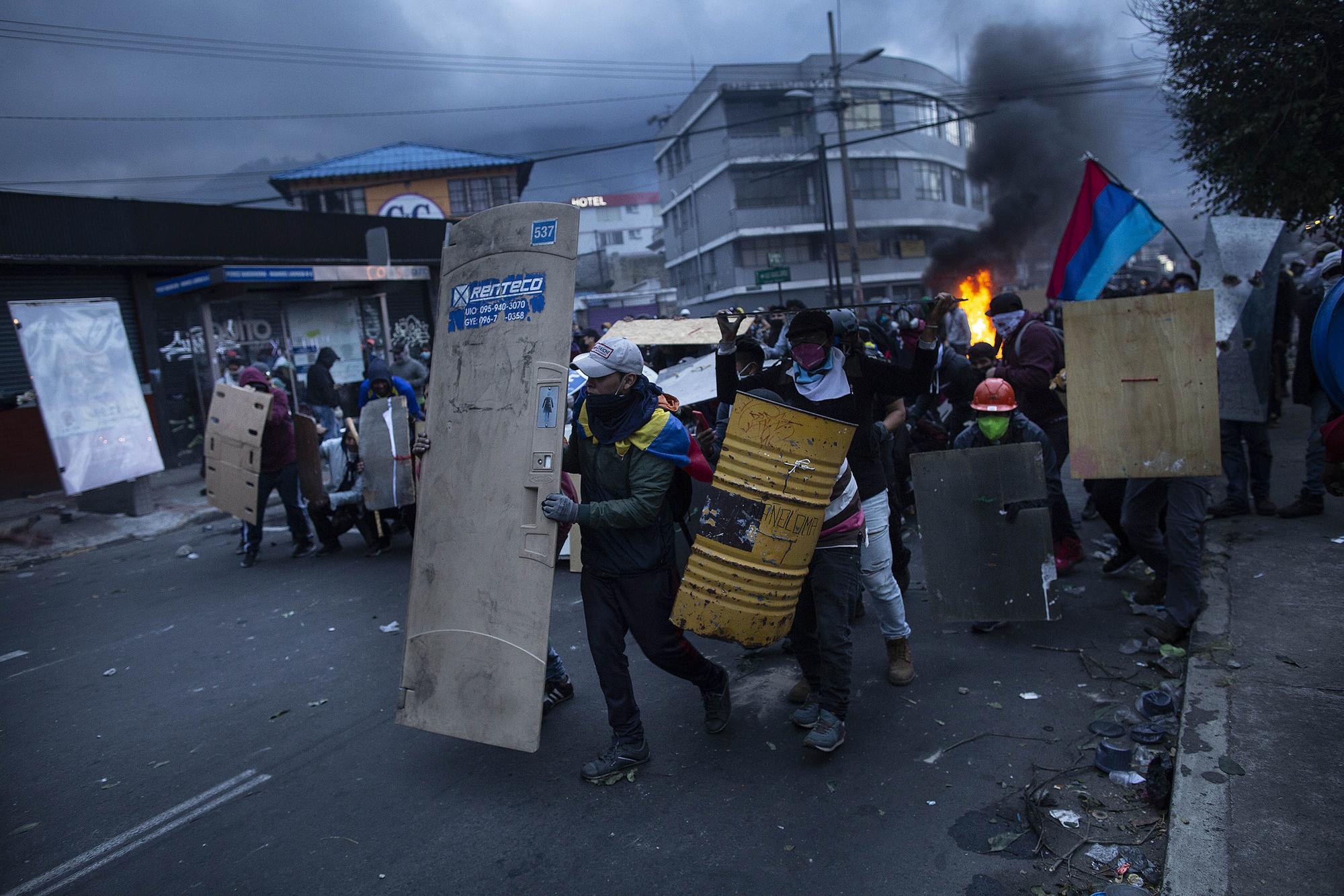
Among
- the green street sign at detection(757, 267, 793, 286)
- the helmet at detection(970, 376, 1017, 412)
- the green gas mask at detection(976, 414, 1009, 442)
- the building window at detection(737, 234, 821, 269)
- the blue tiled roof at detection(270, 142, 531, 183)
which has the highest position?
the blue tiled roof at detection(270, 142, 531, 183)

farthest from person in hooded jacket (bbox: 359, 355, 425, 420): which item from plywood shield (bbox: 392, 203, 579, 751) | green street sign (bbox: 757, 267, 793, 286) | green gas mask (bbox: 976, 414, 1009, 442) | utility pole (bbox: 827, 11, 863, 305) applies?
utility pole (bbox: 827, 11, 863, 305)

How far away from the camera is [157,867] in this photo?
3.21m

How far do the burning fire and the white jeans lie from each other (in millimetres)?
11134

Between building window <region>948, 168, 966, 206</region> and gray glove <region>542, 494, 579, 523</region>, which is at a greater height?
building window <region>948, 168, 966, 206</region>

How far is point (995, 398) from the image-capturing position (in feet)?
15.7

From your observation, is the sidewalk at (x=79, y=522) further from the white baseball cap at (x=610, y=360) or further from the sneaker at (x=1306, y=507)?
the sneaker at (x=1306, y=507)

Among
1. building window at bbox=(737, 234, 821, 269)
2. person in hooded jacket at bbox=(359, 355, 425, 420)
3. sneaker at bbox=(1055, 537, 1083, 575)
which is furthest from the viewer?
building window at bbox=(737, 234, 821, 269)

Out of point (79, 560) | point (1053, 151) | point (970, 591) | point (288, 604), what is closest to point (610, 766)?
point (970, 591)

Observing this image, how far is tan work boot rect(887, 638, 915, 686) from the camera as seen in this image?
4.22 metres

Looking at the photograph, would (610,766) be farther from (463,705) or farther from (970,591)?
(970,591)

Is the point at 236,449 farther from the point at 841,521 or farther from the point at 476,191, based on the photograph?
the point at 476,191

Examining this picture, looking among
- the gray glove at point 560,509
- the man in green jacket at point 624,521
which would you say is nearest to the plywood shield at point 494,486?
the gray glove at point 560,509

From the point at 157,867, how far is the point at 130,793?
2.56 ft

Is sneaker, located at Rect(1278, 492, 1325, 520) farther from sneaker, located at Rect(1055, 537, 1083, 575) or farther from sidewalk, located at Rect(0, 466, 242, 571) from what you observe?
sidewalk, located at Rect(0, 466, 242, 571)
